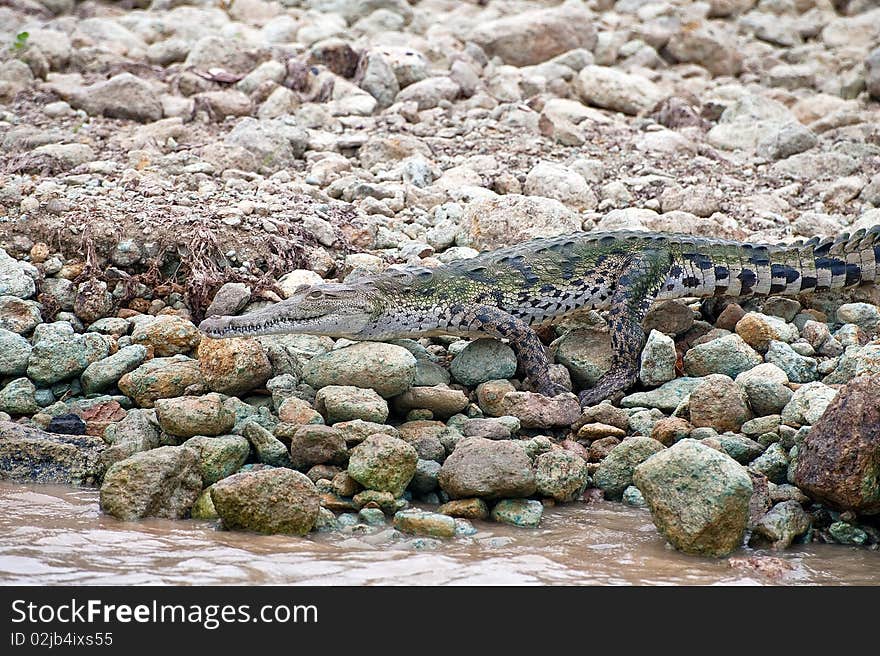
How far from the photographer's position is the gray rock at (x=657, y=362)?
7270 mm

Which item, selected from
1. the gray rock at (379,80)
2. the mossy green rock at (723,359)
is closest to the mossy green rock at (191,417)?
the mossy green rock at (723,359)

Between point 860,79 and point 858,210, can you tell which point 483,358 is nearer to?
point 858,210

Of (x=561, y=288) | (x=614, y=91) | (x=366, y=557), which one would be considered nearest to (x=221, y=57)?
(x=614, y=91)

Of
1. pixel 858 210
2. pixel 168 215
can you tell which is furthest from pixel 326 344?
pixel 858 210

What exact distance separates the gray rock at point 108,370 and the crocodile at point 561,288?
80 centimetres

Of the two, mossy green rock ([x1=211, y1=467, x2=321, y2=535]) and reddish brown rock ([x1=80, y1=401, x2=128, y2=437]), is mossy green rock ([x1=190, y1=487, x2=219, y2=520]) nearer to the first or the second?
mossy green rock ([x1=211, y1=467, x2=321, y2=535])

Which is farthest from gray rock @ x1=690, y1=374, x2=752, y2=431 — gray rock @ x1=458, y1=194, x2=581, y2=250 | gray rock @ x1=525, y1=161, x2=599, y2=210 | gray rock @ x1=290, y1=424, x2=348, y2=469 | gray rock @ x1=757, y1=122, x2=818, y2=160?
gray rock @ x1=757, y1=122, x2=818, y2=160

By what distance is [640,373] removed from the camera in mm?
7309

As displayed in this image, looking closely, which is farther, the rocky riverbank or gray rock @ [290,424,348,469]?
gray rock @ [290,424,348,469]

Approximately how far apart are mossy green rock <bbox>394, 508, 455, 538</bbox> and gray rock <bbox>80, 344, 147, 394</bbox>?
2.50 m

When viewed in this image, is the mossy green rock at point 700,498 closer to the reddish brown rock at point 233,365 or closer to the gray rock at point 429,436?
the gray rock at point 429,436

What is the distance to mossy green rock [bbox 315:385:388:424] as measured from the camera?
6414 mm

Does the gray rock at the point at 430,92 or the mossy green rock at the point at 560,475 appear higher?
the gray rock at the point at 430,92

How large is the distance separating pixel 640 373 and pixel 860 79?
7830mm
